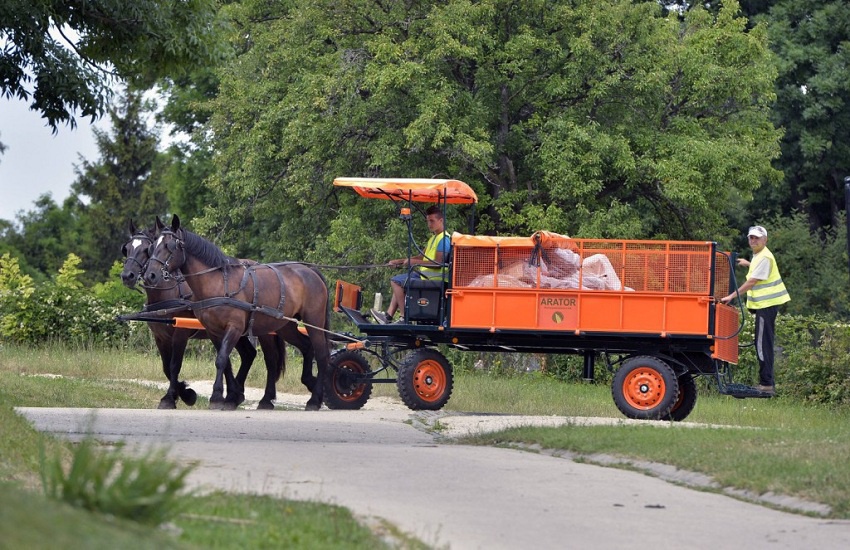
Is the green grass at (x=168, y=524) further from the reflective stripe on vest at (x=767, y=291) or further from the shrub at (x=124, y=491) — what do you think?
the reflective stripe on vest at (x=767, y=291)

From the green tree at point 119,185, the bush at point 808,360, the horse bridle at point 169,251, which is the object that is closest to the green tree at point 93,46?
the horse bridle at point 169,251

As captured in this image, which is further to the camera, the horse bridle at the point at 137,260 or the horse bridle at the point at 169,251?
the horse bridle at the point at 137,260

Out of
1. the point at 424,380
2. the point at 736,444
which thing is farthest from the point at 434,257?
the point at 736,444

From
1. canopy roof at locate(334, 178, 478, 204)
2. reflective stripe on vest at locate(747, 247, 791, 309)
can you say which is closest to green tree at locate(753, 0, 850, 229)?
reflective stripe on vest at locate(747, 247, 791, 309)

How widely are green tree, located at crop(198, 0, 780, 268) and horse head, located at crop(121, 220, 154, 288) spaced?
11667mm

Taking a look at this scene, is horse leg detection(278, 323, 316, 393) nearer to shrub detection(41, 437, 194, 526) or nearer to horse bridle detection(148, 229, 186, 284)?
horse bridle detection(148, 229, 186, 284)

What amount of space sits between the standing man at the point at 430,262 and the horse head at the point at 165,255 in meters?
2.72

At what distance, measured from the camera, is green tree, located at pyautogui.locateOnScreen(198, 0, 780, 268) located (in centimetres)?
3056

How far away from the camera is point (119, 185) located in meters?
68.3

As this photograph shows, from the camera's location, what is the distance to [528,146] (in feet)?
104

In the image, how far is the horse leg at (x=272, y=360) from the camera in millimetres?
19984

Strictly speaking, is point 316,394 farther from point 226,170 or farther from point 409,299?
point 226,170

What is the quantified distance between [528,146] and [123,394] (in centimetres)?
1360

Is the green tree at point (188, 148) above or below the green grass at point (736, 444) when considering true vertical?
above
